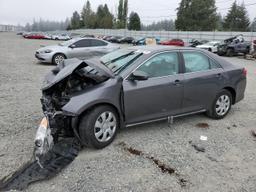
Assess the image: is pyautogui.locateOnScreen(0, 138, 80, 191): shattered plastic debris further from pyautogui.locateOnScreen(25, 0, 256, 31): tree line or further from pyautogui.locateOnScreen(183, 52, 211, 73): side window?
pyautogui.locateOnScreen(25, 0, 256, 31): tree line

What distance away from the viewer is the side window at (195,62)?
5.07 meters

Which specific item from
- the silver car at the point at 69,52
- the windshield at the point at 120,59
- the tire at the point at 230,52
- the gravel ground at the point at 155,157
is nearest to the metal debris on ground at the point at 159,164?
the gravel ground at the point at 155,157

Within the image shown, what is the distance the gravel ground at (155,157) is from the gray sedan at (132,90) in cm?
30

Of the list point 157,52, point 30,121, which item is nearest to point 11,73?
point 30,121

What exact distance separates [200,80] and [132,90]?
1532 mm

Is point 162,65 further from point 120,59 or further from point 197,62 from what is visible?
point 197,62

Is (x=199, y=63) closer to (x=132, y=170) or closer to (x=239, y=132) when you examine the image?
(x=239, y=132)

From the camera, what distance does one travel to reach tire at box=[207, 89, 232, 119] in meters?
5.50

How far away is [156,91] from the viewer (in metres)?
4.57

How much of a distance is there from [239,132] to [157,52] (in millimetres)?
2132

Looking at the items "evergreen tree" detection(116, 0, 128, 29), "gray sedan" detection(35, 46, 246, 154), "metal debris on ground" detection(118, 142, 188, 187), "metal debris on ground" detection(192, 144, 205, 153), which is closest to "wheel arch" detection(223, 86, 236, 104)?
"gray sedan" detection(35, 46, 246, 154)

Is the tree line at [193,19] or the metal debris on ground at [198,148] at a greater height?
the tree line at [193,19]

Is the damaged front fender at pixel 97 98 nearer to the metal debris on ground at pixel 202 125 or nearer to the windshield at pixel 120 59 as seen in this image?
the windshield at pixel 120 59

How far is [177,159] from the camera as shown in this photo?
3938 mm
